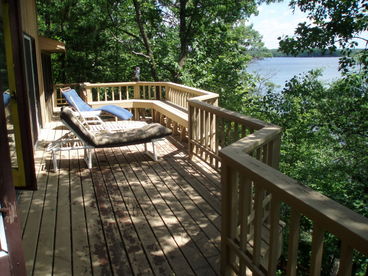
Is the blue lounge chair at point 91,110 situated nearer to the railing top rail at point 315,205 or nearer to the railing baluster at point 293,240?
the railing top rail at point 315,205

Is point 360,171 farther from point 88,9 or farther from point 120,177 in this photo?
point 88,9

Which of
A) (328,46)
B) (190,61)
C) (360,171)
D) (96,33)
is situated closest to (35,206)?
(360,171)

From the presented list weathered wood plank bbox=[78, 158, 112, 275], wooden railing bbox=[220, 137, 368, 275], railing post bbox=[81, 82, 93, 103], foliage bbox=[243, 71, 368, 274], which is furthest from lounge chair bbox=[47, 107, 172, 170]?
foliage bbox=[243, 71, 368, 274]

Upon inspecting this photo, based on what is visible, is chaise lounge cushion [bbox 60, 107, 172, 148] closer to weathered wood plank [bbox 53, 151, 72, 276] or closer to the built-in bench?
weathered wood plank [bbox 53, 151, 72, 276]

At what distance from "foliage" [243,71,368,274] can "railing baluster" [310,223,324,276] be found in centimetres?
569

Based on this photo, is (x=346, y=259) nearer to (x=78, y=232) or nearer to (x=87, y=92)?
(x=78, y=232)

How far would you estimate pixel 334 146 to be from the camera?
11.2 metres

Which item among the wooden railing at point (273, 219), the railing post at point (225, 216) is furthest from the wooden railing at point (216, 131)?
the railing post at point (225, 216)

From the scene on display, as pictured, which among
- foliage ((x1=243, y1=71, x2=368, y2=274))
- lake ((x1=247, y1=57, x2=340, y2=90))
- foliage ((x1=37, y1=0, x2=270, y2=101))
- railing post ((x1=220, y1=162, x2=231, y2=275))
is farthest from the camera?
lake ((x1=247, y1=57, x2=340, y2=90))

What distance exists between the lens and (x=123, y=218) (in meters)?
3.14

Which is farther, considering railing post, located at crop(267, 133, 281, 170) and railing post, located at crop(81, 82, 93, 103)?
railing post, located at crop(81, 82, 93, 103)

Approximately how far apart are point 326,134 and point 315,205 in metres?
11.6

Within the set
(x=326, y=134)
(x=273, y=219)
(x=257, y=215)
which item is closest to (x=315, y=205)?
(x=273, y=219)

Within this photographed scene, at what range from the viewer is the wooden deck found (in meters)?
2.45
